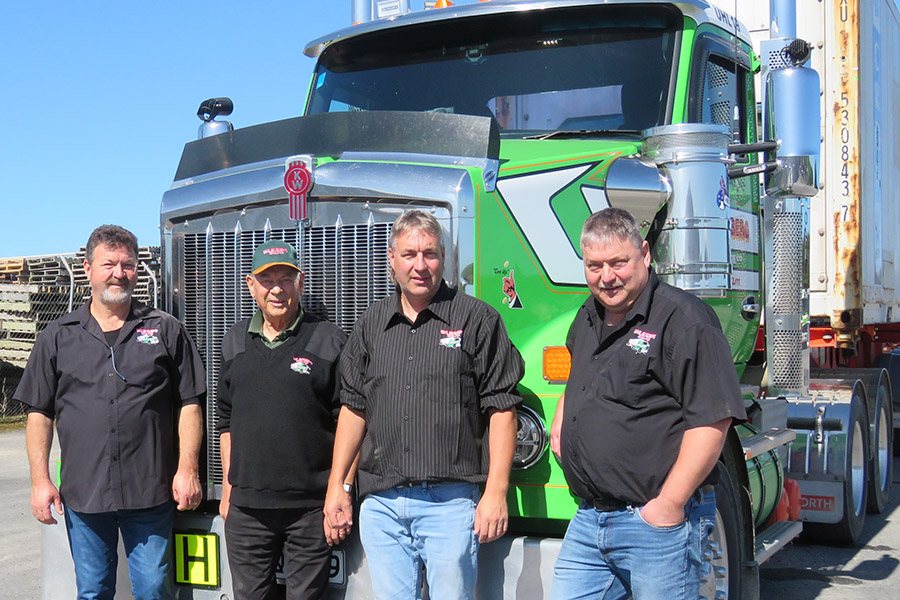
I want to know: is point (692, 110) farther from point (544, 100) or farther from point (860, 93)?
point (860, 93)

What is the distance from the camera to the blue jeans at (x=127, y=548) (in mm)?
4176

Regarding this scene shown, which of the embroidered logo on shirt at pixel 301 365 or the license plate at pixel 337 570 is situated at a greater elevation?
the embroidered logo on shirt at pixel 301 365

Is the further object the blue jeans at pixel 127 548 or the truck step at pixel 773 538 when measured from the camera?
the truck step at pixel 773 538

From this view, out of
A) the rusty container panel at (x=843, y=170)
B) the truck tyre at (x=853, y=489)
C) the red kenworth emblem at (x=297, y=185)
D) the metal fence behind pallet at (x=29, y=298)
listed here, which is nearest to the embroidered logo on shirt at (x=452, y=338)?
the red kenworth emblem at (x=297, y=185)

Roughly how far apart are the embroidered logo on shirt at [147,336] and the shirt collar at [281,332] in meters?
0.44

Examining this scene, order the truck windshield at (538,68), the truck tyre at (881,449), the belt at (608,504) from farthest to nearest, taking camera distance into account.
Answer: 1. the truck tyre at (881,449)
2. the truck windshield at (538,68)
3. the belt at (608,504)

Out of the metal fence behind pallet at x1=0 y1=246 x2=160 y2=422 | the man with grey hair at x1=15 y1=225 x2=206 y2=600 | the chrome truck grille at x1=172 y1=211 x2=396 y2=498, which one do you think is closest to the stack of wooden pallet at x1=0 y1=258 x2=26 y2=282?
the metal fence behind pallet at x1=0 y1=246 x2=160 y2=422

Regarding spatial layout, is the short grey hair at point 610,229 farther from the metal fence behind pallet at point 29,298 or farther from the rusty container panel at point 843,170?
the metal fence behind pallet at point 29,298

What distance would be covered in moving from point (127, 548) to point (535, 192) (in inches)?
89.0

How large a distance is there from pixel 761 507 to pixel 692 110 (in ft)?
6.64

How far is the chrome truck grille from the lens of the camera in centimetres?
419

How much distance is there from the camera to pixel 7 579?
6547 mm

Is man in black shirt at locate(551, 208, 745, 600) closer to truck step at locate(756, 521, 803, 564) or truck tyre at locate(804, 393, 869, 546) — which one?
truck step at locate(756, 521, 803, 564)

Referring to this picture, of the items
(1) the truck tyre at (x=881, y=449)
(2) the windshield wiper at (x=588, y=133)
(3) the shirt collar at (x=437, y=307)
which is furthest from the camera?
(1) the truck tyre at (x=881, y=449)
